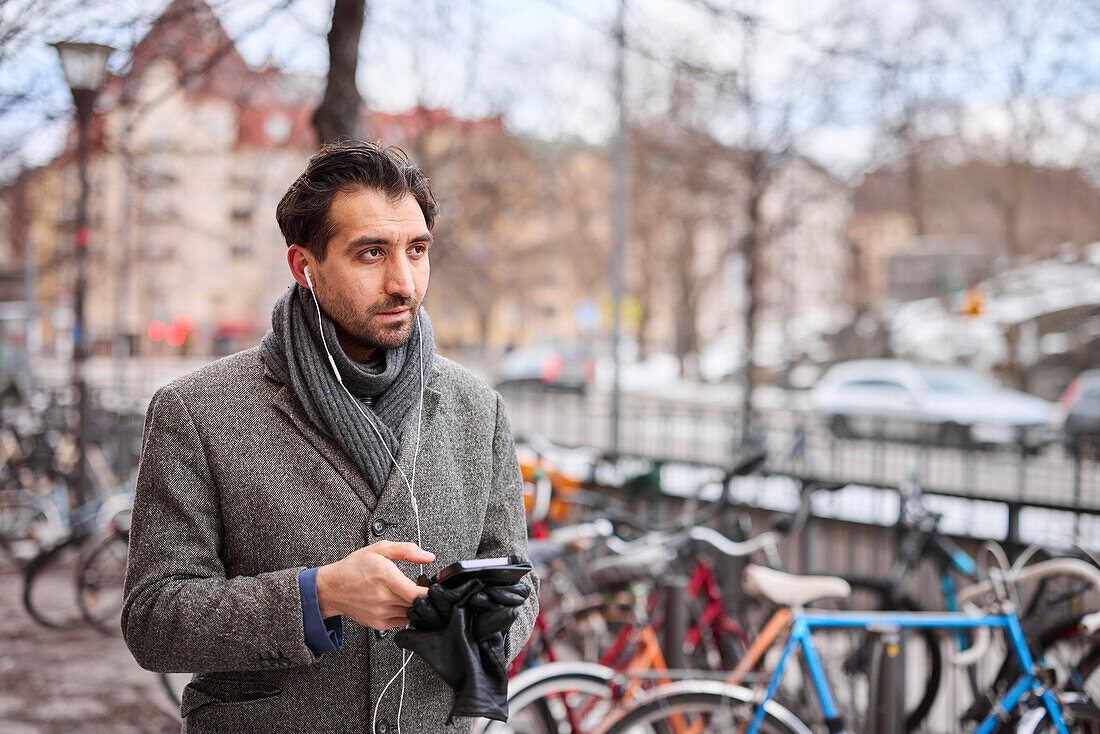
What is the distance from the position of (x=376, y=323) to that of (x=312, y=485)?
1.05 ft

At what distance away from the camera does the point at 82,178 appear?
9.26 m

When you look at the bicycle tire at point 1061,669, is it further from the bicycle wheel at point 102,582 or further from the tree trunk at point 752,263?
the tree trunk at point 752,263

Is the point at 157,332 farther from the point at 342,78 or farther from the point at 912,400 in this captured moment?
the point at 342,78

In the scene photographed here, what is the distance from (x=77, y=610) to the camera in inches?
272

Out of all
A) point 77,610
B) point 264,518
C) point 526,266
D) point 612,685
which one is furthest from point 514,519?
point 526,266

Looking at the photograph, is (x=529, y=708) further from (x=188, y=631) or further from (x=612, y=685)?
(x=188, y=631)

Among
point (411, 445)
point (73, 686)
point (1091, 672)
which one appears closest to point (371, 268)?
point (411, 445)

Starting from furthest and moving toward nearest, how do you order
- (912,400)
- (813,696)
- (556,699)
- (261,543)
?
(912,400)
(556,699)
(813,696)
(261,543)

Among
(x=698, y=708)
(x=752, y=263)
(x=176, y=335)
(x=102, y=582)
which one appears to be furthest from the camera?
(x=176, y=335)

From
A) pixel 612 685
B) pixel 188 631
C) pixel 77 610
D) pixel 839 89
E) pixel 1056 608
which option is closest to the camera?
pixel 188 631

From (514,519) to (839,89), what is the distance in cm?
996

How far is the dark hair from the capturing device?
5.80ft

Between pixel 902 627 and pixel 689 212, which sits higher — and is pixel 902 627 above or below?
below

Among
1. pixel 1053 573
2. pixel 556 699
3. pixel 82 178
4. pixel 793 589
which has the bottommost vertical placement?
pixel 556 699
